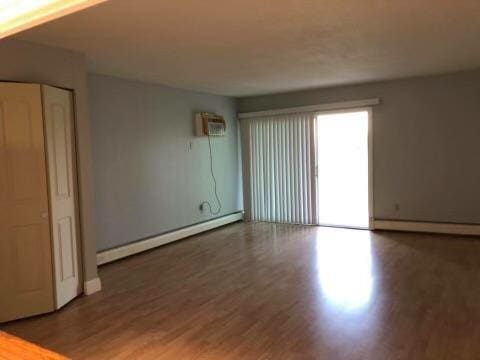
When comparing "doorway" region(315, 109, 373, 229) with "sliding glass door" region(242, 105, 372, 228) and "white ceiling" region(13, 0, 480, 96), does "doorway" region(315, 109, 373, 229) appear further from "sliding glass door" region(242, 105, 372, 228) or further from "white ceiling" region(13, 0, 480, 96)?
"white ceiling" region(13, 0, 480, 96)

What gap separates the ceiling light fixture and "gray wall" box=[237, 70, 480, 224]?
560 centimetres

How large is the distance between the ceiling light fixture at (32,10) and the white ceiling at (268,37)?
137 centimetres

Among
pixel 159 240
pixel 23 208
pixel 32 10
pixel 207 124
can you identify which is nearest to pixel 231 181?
pixel 207 124

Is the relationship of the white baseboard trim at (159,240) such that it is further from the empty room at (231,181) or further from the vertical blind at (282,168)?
the vertical blind at (282,168)

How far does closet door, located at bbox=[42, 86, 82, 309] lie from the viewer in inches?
136

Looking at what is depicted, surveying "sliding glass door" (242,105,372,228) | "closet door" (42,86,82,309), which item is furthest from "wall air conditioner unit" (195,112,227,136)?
"closet door" (42,86,82,309)

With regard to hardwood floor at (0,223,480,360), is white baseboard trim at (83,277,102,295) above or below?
above

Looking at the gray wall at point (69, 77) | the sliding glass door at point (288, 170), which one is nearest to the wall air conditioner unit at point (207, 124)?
the sliding glass door at point (288, 170)

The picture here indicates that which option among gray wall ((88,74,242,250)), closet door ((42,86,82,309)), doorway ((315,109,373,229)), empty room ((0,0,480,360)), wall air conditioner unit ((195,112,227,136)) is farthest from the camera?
doorway ((315,109,373,229))

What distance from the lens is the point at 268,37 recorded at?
139 inches

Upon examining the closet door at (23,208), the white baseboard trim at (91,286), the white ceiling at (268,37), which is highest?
the white ceiling at (268,37)

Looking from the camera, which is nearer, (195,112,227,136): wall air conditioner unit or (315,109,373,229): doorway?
(195,112,227,136): wall air conditioner unit

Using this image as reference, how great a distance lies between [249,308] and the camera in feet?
11.4

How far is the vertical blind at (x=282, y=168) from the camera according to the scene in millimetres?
6887
